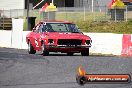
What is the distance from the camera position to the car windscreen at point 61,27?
21125mm

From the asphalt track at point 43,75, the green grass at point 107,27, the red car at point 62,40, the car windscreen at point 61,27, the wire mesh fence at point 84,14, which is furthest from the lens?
the wire mesh fence at point 84,14

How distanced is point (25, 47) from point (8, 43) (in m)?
3.00

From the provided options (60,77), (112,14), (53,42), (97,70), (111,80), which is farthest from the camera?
(112,14)

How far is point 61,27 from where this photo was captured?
21.6 meters

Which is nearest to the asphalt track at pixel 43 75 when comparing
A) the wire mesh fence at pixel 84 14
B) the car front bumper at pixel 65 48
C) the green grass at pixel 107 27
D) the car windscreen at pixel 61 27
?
the car front bumper at pixel 65 48

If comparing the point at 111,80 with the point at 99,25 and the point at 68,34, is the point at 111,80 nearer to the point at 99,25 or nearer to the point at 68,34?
the point at 68,34

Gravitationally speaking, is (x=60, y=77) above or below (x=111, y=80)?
below

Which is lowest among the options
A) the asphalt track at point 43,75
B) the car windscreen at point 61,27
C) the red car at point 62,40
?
the asphalt track at point 43,75

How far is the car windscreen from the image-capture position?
21125 millimetres

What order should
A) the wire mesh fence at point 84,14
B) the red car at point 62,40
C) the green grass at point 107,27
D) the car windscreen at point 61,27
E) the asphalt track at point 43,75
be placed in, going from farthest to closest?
the wire mesh fence at point 84,14, the green grass at point 107,27, the car windscreen at point 61,27, the red car at point 62,40, the asphalt track at point 43,75

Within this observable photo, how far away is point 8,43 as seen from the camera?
3278 cm

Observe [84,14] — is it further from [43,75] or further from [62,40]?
[43,75]

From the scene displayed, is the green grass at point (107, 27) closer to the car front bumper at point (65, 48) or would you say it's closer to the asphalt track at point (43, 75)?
the car front bumper at point (65, 48)

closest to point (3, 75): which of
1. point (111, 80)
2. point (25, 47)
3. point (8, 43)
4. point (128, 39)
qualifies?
point (111, 80)
